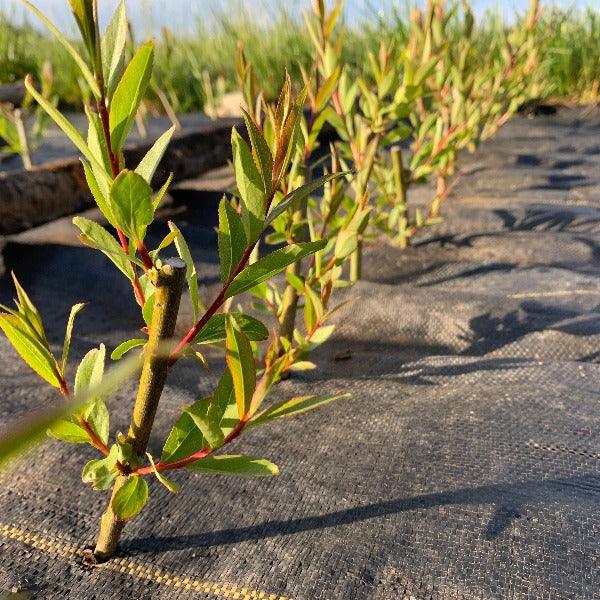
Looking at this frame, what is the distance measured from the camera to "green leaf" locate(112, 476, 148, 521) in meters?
0.69

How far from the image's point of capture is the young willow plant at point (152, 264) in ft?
1.79

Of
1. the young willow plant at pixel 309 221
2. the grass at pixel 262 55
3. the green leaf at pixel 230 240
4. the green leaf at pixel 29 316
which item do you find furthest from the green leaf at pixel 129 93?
the grass at pixel 262 55

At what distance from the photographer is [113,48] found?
545mm

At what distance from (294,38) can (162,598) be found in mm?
7007

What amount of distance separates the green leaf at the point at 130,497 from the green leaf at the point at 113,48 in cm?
40

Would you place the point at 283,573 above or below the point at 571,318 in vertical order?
above

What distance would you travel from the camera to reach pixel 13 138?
2.66 metres

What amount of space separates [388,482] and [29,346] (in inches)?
22.1

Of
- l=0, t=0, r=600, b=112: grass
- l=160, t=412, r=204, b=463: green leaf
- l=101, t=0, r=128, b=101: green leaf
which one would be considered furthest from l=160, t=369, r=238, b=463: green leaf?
l=0, t=0, r=600, b=112: grass

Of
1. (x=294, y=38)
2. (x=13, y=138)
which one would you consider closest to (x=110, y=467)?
(x=13, y=138)

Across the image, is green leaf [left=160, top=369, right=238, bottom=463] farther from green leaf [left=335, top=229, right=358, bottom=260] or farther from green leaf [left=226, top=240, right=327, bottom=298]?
green leaf [left=335, top=229, right=358, bottom=260]

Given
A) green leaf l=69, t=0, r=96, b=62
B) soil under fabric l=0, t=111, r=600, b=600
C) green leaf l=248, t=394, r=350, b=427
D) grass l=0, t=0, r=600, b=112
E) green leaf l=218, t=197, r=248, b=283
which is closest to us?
green leaf l=69, t=0, r=96, b=62

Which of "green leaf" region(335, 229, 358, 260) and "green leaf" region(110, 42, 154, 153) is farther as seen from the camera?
"green leaf" region(335, 229, 358, 260)

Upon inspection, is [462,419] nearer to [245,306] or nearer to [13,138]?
[245,306]
